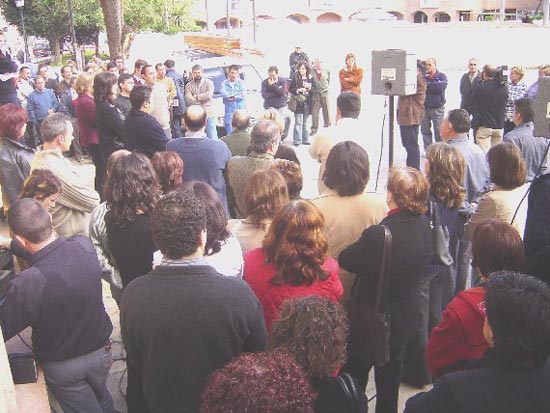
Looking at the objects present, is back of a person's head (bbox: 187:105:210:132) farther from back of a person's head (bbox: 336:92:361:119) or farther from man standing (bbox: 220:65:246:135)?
man standing (bbox: 220:65:246:135)

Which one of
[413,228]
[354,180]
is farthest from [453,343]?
[354,180]

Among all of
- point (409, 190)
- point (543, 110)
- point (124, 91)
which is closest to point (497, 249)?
point (409, 190)

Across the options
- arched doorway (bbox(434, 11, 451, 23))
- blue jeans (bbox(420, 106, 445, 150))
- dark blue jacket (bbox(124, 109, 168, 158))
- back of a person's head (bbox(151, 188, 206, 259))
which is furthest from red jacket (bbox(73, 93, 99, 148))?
arched doorway (bbox(434, 11, 451, 23))

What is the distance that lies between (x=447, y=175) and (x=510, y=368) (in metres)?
2.36

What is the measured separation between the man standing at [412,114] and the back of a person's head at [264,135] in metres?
4.70

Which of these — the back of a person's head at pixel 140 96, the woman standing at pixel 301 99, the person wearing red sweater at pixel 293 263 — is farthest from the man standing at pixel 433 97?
the person wearing red sweater at pixel 293 263

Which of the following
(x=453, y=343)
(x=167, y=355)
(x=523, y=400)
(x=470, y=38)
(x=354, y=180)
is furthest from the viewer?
(x=470, y=38)

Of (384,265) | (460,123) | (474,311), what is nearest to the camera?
(474,311)

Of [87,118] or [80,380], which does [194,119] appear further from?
[87,118]

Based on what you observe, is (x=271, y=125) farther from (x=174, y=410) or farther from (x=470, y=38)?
(x=470, y=38)

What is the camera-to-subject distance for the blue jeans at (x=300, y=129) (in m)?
12.2

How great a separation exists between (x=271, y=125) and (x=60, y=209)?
1.73 meters

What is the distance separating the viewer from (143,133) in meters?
6.13

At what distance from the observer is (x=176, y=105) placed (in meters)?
10.6
